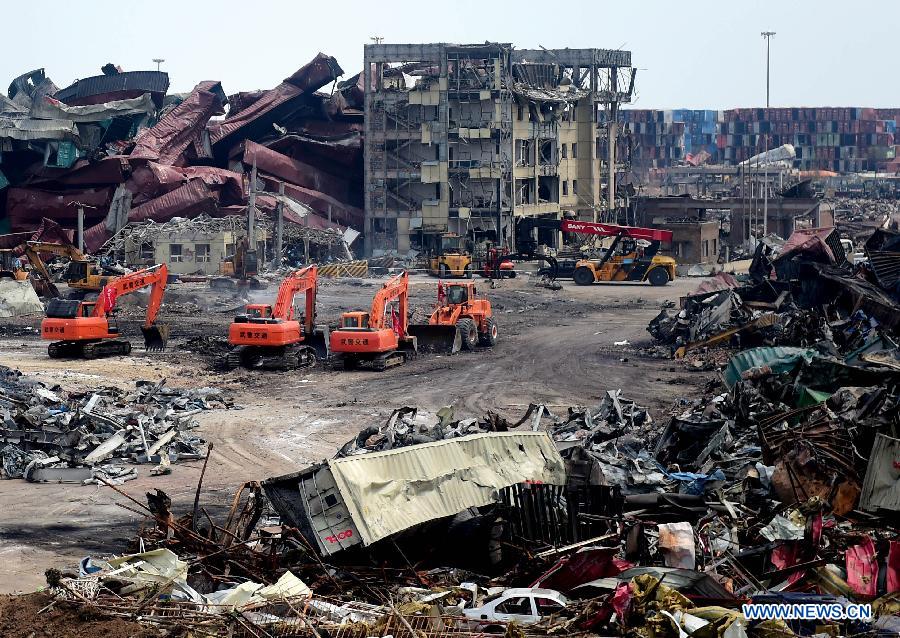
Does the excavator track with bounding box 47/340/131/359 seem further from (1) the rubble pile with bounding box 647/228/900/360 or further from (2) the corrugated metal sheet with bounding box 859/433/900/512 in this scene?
(2) the corrugated metal sheet with bounding box 859/433/900/512

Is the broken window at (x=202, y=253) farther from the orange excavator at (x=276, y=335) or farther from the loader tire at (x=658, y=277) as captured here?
the orange excavator at (x=276, y=335)

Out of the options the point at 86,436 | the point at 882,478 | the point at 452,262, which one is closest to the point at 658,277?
the point at 452,262

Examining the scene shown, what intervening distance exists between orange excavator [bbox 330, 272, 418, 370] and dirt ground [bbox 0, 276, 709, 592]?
473 millimetres

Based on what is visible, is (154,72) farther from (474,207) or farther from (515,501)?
(515,501)

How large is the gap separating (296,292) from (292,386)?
3.83m

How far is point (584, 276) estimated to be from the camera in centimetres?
6003

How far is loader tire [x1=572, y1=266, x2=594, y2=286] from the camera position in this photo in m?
59.9

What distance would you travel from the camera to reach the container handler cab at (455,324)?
39125mm

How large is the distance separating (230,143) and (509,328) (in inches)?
1673

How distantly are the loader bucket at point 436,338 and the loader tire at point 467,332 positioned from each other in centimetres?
23

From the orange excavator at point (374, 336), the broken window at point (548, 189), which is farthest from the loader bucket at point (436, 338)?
the broken window at point (548, 189)

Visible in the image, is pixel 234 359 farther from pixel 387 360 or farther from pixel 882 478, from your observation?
pixel 882 478

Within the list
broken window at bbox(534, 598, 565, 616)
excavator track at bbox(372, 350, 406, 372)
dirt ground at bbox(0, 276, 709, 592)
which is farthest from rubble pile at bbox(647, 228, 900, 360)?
broken window at bbox(534, 598, 565, 616)

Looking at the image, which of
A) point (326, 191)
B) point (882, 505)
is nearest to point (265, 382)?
point (882, 505)
